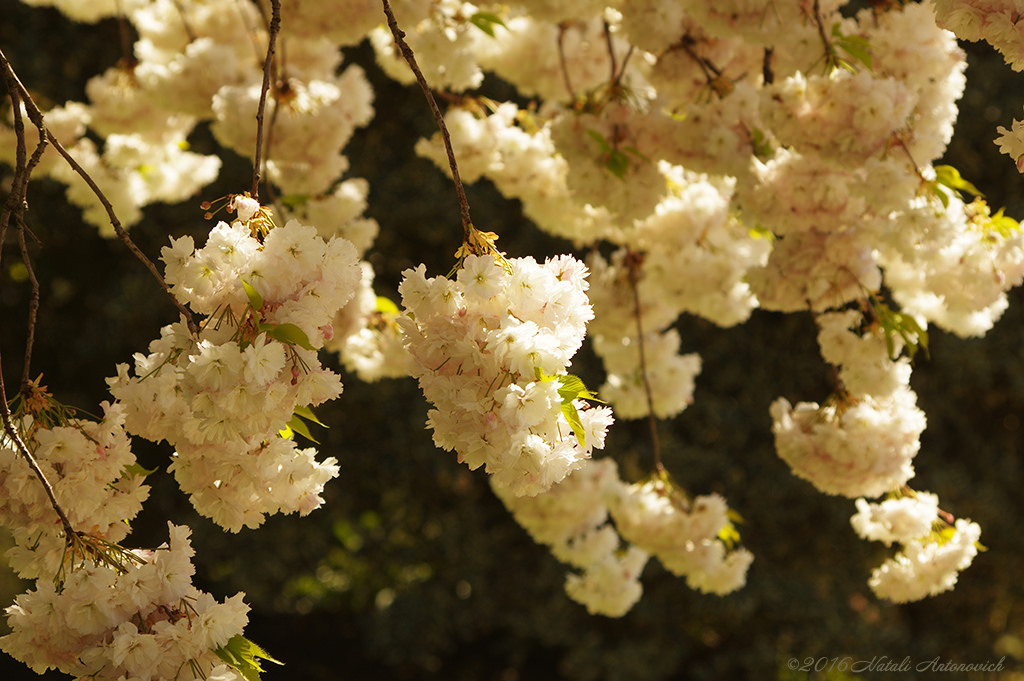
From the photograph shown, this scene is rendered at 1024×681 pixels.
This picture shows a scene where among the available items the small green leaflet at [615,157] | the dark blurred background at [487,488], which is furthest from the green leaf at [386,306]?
the dark blurred background at [487,488]

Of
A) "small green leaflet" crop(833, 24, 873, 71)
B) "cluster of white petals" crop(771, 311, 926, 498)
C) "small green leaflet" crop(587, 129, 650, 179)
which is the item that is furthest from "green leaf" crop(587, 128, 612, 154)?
"cluster of white petals" crop(771, 311, 926, 498)

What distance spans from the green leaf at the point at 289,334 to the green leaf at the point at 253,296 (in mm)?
25

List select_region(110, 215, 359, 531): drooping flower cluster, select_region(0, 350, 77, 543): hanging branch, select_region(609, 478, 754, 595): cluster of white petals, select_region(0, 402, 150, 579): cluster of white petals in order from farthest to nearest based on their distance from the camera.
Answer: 1. select_region(609, 478, 754, 595): cluster of white petals
2. select_region(0, 402, 150, 579): cluster of white petals
3. select_region(0, 350, 77, 543): hanging branch
4. select_region(110, 215, 359, 531): drooping flower cluster

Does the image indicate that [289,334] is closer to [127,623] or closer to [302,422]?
[302,422]

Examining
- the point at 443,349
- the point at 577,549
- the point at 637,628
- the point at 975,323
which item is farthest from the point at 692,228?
the point at 637,628

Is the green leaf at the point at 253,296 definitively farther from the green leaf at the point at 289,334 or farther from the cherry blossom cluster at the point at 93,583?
the cherry blossom cluster at the point at 93,583

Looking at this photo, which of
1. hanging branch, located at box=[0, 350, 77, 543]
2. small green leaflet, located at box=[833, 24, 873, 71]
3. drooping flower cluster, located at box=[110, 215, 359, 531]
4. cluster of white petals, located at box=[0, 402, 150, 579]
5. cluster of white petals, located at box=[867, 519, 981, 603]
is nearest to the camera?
drooping flower cluster, located at box=[110, 215, 359, 531]

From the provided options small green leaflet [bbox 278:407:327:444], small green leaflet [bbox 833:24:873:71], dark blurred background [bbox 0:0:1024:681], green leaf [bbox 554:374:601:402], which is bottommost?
dark blurred background [bbox 0:0:1024:681]

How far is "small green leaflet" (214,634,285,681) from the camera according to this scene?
3.44ft

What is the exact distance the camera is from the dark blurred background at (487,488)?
4008 millimetres

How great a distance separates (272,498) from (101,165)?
200 centimetres

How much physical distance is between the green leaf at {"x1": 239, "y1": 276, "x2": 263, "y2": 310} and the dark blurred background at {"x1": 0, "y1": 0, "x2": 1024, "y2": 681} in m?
3.06

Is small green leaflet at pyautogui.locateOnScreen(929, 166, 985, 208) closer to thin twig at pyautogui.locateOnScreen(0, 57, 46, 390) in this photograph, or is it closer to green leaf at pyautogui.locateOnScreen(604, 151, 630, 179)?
green leaf at pyautogui.locateOnScreen(604, 151, 630, 179)

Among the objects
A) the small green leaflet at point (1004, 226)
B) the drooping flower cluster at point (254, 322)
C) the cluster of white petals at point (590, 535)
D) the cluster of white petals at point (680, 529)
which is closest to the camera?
the drooping flower cluster at point (254, 322)
